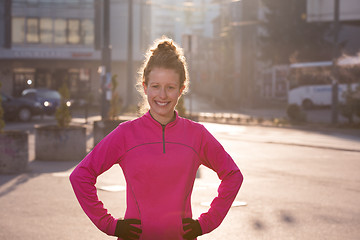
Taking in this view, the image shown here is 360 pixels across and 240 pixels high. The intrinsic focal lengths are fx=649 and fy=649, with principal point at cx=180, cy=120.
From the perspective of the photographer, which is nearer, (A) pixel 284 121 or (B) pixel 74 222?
(B) pixel 74 222

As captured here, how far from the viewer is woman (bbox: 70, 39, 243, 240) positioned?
128 inches

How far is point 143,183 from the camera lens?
3250 millimetres

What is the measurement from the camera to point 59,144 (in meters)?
14.3

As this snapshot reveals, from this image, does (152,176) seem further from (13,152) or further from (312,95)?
(312,95)

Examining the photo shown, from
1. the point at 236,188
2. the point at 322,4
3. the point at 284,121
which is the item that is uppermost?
the point at 322,4

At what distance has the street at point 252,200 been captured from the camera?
7254mm

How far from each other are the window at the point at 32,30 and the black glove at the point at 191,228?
5560 cm

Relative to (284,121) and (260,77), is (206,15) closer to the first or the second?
(260,77)

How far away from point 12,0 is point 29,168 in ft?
153

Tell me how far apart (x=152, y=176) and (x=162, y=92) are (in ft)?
1.46

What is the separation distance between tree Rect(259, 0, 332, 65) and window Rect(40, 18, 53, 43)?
61.0ft

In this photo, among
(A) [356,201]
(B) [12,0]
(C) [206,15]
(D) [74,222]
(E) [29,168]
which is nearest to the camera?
(D) [74,222]

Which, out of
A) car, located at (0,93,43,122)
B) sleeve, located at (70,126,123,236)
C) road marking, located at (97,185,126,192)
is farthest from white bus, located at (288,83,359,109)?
sleeve, located at (70,126,123,236)

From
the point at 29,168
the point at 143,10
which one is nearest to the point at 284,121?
the point at 29,168
